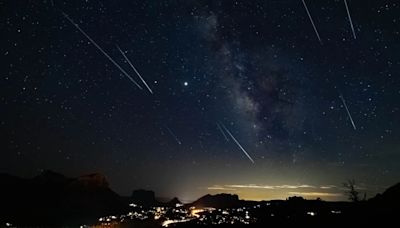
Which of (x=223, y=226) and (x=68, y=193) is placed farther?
(x=68, y=193)

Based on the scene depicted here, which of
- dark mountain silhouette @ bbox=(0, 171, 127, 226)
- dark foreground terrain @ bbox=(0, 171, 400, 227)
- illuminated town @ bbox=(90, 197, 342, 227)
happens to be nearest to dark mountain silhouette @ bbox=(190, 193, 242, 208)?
dark foreground terrain @ bbox=(0, 171, 400, 227)

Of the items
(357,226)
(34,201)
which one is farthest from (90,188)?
(357,226)

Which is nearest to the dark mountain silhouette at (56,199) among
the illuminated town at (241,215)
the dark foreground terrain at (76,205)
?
the dark foreground terrain at (76,205)

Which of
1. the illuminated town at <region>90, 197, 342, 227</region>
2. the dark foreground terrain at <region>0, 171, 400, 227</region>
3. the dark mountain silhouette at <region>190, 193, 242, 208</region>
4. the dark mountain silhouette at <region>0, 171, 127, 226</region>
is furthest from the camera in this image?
the dark mountain silhouette at <region>190, 193, 242, 208</region>

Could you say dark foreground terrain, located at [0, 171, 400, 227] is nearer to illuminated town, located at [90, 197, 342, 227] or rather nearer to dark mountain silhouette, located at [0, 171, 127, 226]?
dark mountain silhouette, located at [0, 171, 127, 226]

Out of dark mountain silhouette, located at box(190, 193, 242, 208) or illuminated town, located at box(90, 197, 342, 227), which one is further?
dark mountain silhouette, located at box(190, 193, 242, 208)

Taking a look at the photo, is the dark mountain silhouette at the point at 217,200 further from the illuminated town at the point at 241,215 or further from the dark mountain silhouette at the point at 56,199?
the illuminated town at the point at 241,215

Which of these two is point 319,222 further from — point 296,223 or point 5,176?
point 5,176

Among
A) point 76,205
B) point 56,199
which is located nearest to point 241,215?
point 76,205
